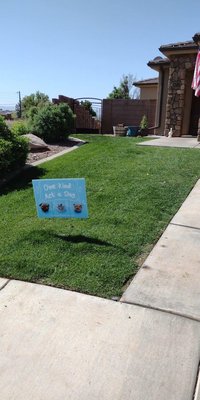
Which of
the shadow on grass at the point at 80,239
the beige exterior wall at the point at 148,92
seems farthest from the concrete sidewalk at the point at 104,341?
the beige exterior wall at the point at 148,92

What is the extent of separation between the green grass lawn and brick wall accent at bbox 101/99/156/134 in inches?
348

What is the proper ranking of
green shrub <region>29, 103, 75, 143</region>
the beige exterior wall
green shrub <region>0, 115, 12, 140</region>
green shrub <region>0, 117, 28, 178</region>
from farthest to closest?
the beige exterior wall → green shrub <region>29, 103, 75, 143</region> → green shrub <region>0, 115, 12, 140</region> → green shrub <region>0, 117, 28, 178</region>

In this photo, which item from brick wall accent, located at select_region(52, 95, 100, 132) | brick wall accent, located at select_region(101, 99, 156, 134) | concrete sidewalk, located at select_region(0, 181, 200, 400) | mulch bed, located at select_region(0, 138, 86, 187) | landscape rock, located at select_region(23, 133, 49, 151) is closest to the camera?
concrete sidewalk, located at select_region(0, 181, 200, 400)

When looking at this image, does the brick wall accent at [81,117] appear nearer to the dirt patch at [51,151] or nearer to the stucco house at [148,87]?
the stucco house at [148,87]

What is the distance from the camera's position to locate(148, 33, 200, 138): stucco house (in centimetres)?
1302

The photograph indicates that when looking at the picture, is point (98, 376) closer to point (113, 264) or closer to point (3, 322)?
point (3, 322)

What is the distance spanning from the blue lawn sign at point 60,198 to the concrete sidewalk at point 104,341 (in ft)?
3.48

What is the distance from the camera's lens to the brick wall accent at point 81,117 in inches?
616

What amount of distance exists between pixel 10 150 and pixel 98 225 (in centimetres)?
327

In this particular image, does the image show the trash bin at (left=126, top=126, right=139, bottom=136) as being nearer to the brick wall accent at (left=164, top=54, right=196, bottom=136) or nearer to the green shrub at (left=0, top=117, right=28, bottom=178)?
the brick wall accent at (left=164, top=54, right=196, bottom=136)

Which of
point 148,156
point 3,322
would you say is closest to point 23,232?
point 3,322

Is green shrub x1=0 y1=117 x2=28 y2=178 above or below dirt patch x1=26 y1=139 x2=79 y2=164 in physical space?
above

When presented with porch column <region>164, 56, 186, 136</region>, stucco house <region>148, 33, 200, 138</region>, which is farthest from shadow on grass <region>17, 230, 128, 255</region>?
porch column <region>164, 56, 186, 136</region>

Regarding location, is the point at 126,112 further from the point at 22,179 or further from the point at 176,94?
the point at 22,179
